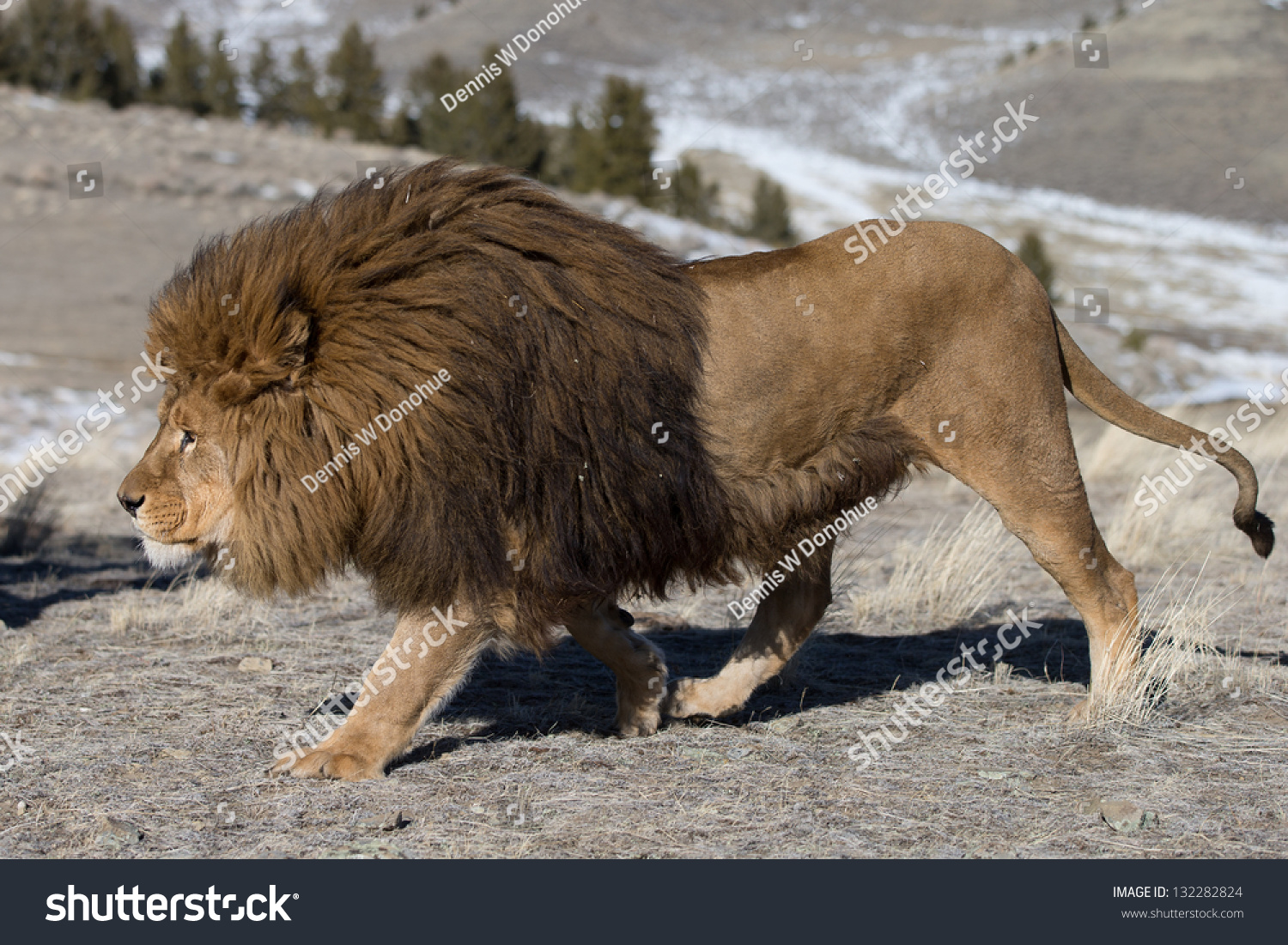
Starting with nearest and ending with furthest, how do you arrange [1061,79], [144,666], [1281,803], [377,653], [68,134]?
[1281,803] < [144,666] < [377,653] < [68,134] < [1061,79]

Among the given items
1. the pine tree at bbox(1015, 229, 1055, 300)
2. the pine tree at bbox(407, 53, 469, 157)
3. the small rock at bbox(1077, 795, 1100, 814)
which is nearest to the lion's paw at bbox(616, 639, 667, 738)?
Answer: the small rock at bbox(1077, 795, 1100, 814)

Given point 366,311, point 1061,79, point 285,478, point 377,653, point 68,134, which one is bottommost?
point 377,653

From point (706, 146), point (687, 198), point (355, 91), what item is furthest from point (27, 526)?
point (706, 146)

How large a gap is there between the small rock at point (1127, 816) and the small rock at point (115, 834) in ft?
9.76

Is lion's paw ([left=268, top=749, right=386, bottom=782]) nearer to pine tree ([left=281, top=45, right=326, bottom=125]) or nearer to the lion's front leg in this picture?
the lion's front leg

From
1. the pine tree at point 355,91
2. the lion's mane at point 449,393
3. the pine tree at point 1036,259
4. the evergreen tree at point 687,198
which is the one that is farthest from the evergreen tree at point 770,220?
the lion's mane at point 449,393

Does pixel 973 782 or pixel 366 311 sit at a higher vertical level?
pixel 366 311

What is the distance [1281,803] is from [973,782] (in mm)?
979

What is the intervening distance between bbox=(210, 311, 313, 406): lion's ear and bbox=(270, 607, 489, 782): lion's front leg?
91 centimetres

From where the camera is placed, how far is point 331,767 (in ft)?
14.3

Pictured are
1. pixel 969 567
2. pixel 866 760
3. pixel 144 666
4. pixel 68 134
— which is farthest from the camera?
pixel 68 134

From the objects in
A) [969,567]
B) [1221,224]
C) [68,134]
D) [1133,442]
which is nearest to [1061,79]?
[1221,224]
